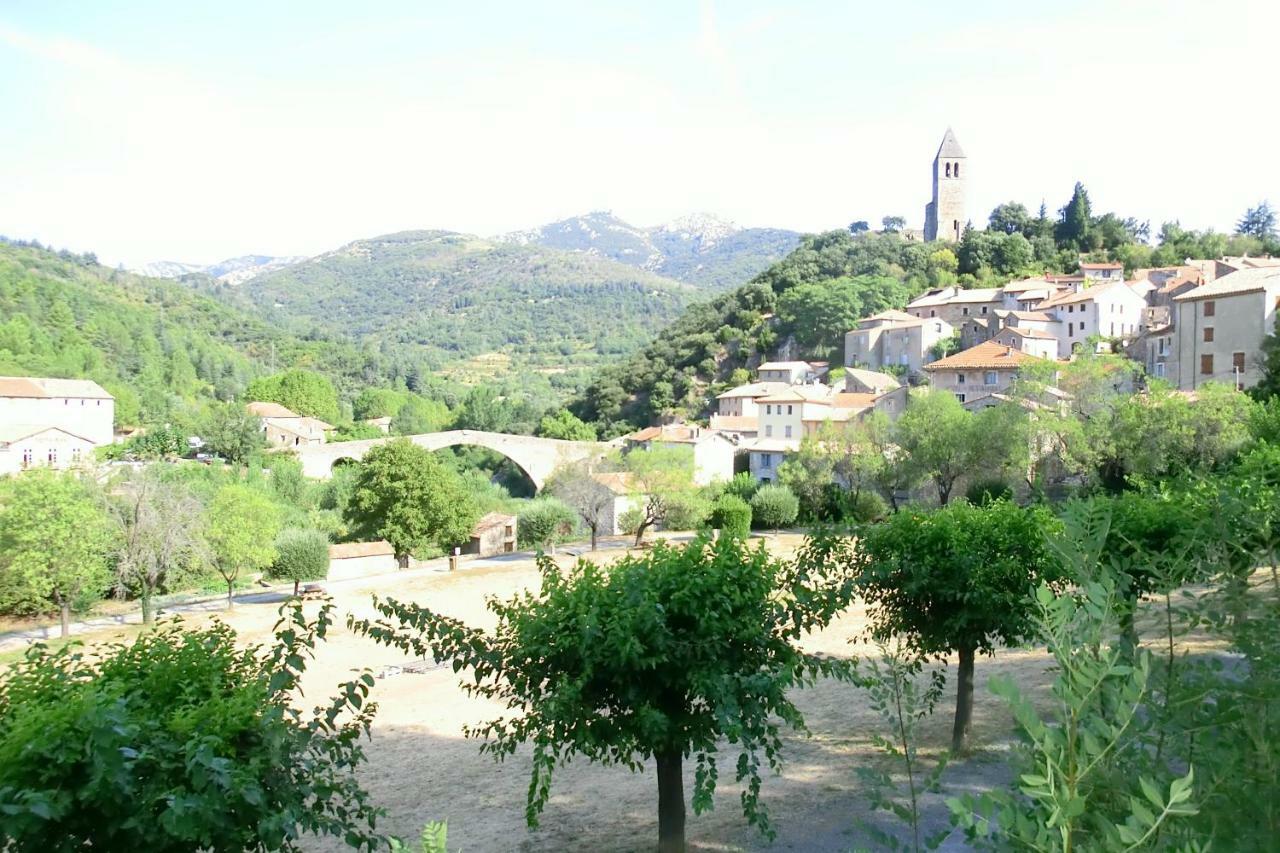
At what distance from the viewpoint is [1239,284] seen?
138ft

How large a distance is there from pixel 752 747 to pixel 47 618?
92.3 feet

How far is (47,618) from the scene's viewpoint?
2658cm

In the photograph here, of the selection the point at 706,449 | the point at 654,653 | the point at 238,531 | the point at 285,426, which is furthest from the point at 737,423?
the point at 654,653

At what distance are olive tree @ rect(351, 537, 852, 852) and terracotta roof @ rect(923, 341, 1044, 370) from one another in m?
44.7

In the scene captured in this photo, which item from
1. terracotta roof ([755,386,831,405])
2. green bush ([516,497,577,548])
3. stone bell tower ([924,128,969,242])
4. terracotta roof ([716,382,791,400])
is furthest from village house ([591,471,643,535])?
stone bell tower ([924,128,969,242])

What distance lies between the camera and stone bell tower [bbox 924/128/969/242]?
9612 cm

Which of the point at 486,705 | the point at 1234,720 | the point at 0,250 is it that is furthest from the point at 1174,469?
the point at 0,250

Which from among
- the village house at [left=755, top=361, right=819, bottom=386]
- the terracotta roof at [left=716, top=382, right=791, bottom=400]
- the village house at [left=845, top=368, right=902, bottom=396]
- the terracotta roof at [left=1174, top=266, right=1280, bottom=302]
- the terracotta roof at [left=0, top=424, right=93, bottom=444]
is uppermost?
the terracotta roof at [left=1174, top=266, right=1280, bottom=302]

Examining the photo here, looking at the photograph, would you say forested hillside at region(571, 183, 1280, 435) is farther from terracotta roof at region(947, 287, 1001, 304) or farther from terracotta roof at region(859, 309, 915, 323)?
terracotta roof at region(947, 287, 1001, 304)

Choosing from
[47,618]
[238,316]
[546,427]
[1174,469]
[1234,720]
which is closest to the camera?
[1234,720]

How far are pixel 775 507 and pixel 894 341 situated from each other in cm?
3224

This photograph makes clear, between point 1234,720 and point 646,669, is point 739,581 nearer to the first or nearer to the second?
point 646,669

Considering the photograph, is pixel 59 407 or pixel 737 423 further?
pixel 59 407

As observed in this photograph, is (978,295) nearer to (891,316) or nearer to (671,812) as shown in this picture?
(891,316)
